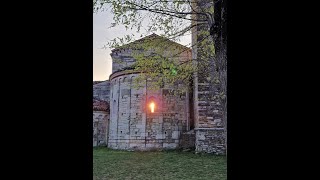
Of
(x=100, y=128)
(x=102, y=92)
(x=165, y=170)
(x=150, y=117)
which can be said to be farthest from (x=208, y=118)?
(x=102, y=92)

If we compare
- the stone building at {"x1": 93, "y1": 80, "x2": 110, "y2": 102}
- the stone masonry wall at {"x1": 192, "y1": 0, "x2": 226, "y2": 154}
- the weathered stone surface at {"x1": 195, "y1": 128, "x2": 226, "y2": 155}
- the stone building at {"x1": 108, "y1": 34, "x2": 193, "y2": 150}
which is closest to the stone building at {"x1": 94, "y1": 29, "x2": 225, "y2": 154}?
the stone building at {"x1": 108, "y1": 34, "x2": 193, "y2": 150}

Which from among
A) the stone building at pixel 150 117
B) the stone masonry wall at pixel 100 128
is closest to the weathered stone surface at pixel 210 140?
the stone building at pixel 150 117

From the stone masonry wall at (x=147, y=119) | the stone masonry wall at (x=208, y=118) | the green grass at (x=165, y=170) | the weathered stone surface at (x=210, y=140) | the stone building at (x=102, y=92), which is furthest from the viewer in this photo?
the stone building at (x=102, y=92)

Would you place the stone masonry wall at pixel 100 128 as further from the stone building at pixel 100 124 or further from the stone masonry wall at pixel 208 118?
the stone masonry wall at pixel 208 118

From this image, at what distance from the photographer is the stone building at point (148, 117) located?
51.0ft

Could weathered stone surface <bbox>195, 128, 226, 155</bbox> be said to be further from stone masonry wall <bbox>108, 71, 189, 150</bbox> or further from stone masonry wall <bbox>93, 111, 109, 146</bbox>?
stone masonry wall <bbox>93, 111, 109, 146</bbox>

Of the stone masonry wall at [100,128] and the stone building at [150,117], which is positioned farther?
the stone masonry wall at [100,128]

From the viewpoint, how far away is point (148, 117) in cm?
1588

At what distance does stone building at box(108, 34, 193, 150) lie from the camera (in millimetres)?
15547

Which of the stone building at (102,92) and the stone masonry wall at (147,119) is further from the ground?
the stone building at (102,92)

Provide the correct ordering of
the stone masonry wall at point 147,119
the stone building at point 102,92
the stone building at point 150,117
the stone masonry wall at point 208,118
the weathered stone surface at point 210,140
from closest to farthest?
1. the weathered stone surface at point 210,140
2. the stone masonry wall at point 208,118
3. the stone building at point 150,117
4. the stone masonry wall at point 147,119
5. the stone building at point 102,92
